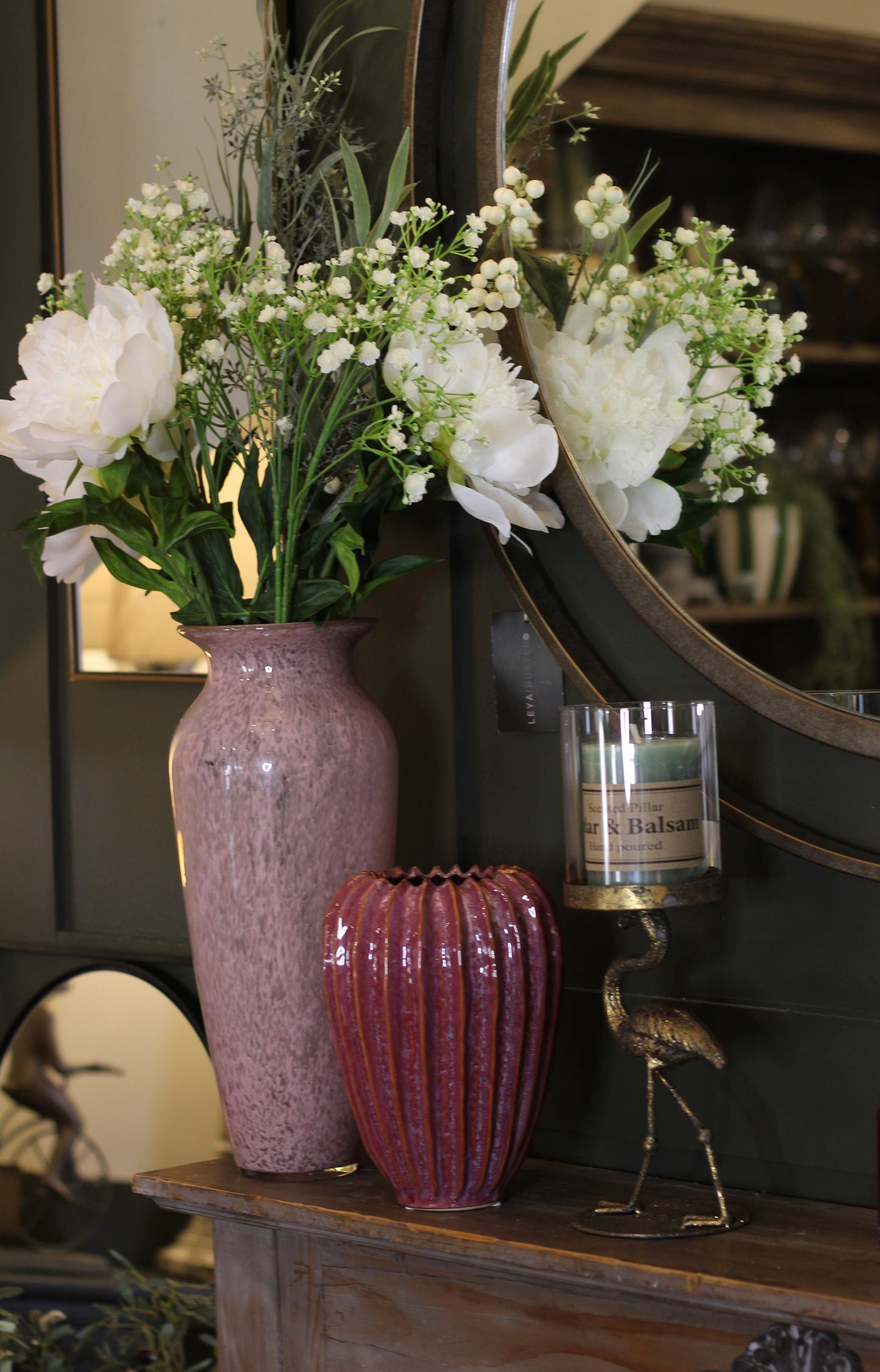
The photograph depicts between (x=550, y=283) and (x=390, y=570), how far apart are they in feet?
0.86

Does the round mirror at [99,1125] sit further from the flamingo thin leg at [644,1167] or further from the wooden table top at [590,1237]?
the flamingo thin leg at [644,1167]

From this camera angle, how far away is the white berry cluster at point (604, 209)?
3.67 ft

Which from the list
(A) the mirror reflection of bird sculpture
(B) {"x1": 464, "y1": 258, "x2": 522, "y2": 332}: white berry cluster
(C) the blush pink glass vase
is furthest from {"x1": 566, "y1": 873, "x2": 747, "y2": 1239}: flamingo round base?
(B) {"x1": 464, "y1": 258, "x2": 522, "y2": 332}: white berry cluster

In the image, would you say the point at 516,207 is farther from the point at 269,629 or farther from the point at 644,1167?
the point at 644,1167

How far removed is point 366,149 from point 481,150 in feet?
0.33

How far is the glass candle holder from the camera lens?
96 centimetres

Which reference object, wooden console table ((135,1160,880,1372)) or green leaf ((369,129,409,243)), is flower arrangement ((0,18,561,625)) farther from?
wooden console table ((135,1160,880,1372))

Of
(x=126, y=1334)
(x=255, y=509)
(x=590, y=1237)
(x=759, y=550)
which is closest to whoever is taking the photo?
(x=590, y=1237)

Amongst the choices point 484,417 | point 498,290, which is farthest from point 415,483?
point 498,290

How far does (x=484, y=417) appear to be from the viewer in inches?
40.5

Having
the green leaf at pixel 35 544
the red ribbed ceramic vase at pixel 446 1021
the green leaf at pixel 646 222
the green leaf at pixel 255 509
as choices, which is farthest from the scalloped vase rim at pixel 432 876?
the green leaf at pixel 646 222

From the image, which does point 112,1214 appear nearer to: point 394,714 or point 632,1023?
point 394,714

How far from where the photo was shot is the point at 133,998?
63.9 inches

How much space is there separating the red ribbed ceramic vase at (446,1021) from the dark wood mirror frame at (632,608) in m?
0.20
